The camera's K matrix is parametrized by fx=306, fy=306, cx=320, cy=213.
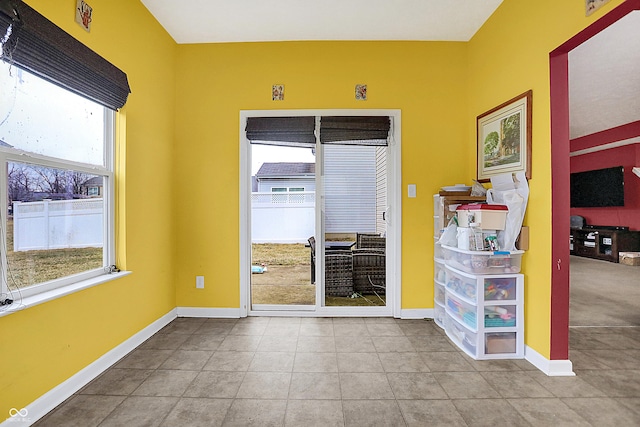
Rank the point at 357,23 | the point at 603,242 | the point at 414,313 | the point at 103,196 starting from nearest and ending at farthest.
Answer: the point at 103,196 < the point at 357,23 < the point at 414,313 < the point at 603,242

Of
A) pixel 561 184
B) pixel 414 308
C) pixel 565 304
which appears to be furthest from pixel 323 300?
pixel 561 184

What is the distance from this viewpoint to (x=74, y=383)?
1.86m

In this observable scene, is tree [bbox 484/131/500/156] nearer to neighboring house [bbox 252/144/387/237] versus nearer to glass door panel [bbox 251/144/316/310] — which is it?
neighboring house [bbox 252/144/387/237]

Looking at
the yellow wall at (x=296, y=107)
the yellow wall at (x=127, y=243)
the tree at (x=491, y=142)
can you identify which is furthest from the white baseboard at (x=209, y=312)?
the tree at (x=491, y=142)

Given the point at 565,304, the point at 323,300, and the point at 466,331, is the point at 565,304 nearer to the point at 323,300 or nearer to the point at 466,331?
the point at 466,331

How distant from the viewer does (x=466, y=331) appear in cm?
242

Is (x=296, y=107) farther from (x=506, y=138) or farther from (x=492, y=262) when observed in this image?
(x=492, y=262)

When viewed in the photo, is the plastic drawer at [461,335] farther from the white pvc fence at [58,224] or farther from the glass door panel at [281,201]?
the white pvc fence at [58,224]

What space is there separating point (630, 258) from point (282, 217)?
693 cm

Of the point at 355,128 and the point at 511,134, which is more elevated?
the point at 355,128

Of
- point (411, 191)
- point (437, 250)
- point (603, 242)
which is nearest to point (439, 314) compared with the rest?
point (437, 250)

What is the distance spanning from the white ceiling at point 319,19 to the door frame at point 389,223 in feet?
2.37

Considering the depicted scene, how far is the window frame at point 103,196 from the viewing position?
1.52m

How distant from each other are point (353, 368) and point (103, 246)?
205 centimetres
